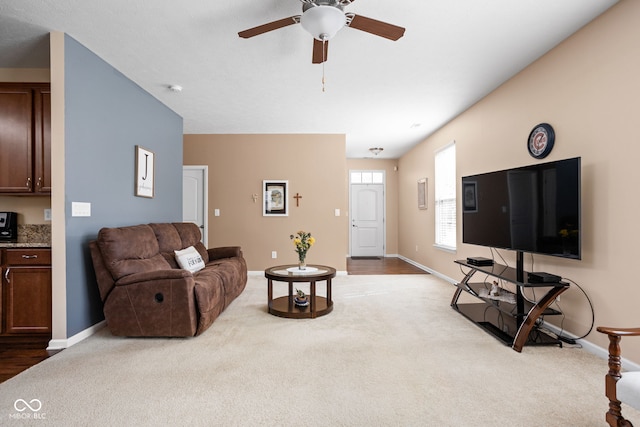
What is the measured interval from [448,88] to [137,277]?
385cm

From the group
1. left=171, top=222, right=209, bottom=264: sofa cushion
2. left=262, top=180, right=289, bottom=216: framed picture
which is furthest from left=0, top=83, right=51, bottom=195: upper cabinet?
left=262, top=180, right=289, bottom=216: framed picture

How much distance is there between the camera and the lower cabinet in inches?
112

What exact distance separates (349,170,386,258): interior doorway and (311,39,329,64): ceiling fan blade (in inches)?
236

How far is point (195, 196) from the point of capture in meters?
6.00

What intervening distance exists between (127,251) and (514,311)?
3.79 meters

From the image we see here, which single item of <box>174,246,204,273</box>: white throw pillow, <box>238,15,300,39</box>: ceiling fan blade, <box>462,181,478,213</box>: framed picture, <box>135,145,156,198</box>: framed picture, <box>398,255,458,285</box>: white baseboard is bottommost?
<box>398,255,458,285</box>: white baseboard

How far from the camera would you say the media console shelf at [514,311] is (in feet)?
8.60

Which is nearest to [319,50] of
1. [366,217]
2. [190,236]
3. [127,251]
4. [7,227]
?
[127,251]

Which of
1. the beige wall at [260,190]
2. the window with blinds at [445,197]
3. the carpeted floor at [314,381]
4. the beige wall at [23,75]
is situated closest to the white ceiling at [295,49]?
the beige wall at [23,75]

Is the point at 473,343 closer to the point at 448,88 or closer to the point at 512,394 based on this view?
the point at 512,394

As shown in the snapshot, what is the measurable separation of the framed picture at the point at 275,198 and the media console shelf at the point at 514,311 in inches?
128

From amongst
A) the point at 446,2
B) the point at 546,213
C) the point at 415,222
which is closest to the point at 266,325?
the point at 546,213

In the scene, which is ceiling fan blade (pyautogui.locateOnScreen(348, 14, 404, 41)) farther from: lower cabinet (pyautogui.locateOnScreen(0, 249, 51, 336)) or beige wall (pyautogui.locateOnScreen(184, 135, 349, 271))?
beige wall (pyautogui.locateOnScreen(184, 135, 349, 271))

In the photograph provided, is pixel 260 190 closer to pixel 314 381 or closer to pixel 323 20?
pixel 323 20
